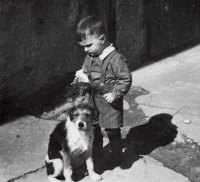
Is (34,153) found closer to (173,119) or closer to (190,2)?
(173,119)

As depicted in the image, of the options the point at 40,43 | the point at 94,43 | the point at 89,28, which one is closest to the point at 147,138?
the point at 94,43

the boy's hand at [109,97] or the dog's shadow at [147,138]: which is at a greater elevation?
the boy's hand at [109,97]

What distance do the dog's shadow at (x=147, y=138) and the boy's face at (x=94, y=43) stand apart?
1.29 m

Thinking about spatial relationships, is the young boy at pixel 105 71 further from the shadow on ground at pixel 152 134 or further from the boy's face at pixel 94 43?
the shadow on ground at pixel 152 134

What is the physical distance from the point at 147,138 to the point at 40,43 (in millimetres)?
2089

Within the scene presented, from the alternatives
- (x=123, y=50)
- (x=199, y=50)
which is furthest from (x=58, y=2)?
(x=199, y=50)

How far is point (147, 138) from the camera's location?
13.8 feet

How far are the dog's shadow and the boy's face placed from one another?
Answer: 1293mm

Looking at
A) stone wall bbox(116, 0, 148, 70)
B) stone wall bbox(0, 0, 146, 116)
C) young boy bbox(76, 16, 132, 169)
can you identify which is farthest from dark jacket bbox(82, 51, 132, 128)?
stone wall bbox(116, 0, 148, 70)

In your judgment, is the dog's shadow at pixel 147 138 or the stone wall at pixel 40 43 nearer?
the dog's shadow at pixel 147 138

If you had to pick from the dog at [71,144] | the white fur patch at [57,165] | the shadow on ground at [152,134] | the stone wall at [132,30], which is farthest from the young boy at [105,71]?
the stone wall at [132,30]

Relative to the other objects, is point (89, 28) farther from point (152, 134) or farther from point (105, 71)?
point (152, 134)

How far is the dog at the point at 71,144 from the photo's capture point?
2997mm

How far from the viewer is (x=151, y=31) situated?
6762 millimetres
